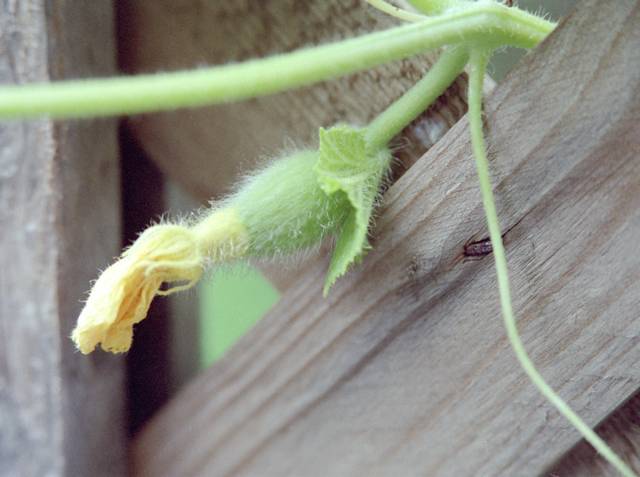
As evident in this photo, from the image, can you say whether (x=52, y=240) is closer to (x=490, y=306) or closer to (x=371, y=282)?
(x=371, y=282)

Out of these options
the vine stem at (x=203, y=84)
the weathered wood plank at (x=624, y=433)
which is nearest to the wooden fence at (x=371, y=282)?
the weathered wood plank at (x=624, y=433)

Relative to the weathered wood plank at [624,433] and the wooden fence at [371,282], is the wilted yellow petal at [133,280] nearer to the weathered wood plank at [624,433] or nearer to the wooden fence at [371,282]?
the wooden fence at [371,282]

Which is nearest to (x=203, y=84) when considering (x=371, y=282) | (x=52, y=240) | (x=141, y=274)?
(x=141, y=274)

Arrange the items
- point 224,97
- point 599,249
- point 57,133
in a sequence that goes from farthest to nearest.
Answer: point 57,133
point 599,249
point 224,97

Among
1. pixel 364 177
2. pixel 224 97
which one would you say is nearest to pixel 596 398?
pixel 364 177

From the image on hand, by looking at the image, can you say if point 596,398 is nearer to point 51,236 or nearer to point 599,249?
point 599,249

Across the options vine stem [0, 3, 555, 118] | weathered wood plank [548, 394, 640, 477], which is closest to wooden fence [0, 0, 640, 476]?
weathered wood plank [548, 394, 640, 477]
